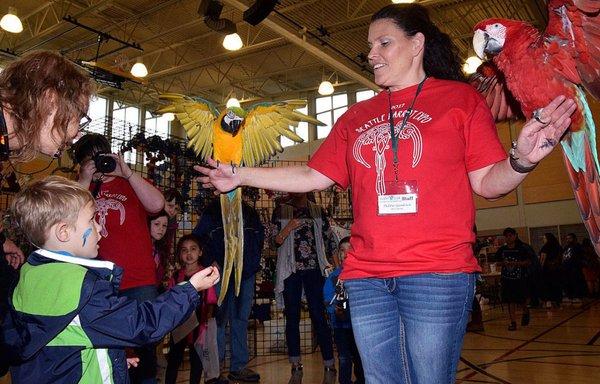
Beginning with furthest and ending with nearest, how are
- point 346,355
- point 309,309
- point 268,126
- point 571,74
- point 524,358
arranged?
point 524,358, point 309,309, point 346,355, point 268,126, point 571,74

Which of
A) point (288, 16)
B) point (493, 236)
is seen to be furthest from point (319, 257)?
point (493, 236)

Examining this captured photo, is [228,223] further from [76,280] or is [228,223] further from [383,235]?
[383,235]

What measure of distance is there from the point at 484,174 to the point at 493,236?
1374 cm

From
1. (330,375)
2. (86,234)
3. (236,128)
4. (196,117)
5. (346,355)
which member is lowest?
(330,375)

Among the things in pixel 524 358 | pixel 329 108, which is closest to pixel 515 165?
pixel 524 358

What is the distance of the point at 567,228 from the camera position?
13.2m

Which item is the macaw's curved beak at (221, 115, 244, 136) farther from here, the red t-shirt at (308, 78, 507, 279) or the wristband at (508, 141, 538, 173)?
the wristband at (508, 141, 538, 173)

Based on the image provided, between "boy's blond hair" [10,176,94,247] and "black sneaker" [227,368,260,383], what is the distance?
8.58ft

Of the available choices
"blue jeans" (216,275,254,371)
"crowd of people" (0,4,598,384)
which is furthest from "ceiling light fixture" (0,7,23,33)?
"crowd of people" (0,4,598,384)

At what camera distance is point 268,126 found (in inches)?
98.9

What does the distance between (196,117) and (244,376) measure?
238 centimetres

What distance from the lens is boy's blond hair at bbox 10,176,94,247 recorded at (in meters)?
1.66

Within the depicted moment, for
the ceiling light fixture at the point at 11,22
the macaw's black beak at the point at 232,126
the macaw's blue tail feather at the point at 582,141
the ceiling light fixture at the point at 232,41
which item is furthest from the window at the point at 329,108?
the macaw's blue tail feather at the point at 582,141

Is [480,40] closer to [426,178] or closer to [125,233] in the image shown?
[426,178]
